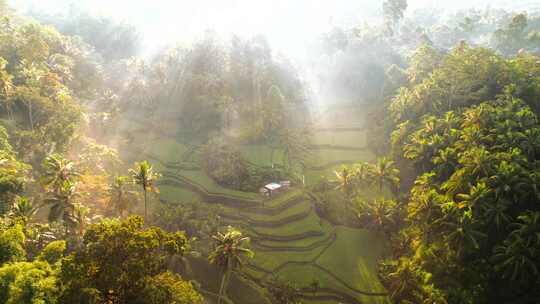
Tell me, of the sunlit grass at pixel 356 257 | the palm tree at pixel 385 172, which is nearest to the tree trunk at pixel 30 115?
the sunlit grass at pixel 356 257

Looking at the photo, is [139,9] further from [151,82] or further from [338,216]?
[338,216]

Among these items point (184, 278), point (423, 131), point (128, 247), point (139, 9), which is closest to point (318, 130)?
point (423, 131)

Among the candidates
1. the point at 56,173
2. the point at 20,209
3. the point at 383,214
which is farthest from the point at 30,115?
the point at 383,214

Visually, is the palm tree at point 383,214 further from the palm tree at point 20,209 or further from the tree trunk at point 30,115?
the tree trunk at point 30,115

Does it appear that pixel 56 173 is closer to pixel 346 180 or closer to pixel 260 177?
pixel 260 177

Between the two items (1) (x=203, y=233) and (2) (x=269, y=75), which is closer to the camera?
(1) (x=203, y=233)
